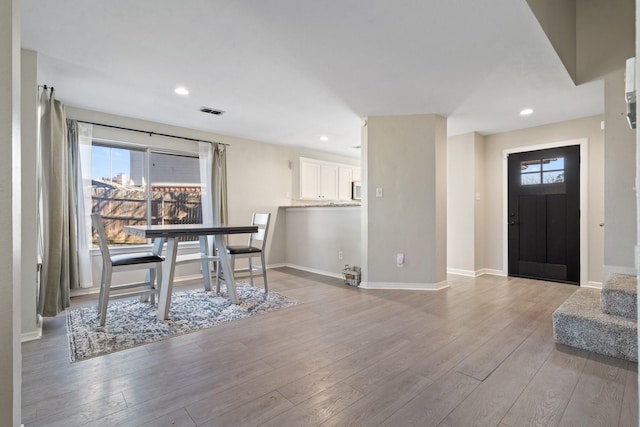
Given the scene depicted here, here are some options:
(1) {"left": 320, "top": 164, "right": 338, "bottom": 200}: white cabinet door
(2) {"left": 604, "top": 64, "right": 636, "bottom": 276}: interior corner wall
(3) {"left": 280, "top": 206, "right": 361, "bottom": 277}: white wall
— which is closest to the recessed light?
(3) {"left": 280, "top": 206, "right": 361, "bottom": 277}: white wall

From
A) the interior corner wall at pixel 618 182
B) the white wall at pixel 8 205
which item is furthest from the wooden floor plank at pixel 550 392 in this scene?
the white wall at pixel 8 205

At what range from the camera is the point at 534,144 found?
4422 mm

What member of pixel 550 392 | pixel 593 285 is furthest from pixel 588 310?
pixel 593 285

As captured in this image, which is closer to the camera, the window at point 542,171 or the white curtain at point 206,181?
the window at point 542,171

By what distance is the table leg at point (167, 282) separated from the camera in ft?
8.97

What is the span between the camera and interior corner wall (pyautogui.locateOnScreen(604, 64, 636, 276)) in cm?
270

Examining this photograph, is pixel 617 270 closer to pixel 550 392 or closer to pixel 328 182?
pixel 550 392

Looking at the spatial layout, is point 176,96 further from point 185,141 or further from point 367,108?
point 367,108

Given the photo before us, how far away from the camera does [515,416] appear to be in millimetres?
1443

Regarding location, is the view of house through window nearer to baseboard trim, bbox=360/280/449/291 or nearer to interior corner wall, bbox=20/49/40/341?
interior corner wall, bbox=20/49/40/341

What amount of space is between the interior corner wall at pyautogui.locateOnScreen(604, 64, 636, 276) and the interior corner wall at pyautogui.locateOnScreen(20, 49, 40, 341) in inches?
193

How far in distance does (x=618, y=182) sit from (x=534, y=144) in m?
1.85

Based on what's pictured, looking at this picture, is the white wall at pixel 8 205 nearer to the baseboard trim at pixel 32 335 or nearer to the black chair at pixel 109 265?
the black chair at pixel 109 265

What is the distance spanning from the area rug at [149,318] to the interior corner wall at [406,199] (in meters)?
1.43
